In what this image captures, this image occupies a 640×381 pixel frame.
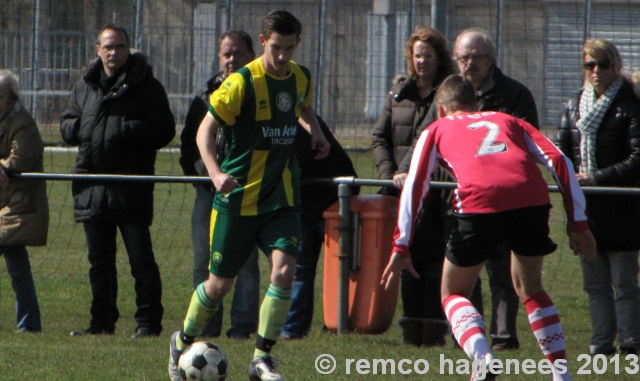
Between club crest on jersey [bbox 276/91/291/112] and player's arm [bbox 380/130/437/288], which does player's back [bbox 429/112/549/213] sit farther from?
club crest on jersey [bbox 276/91/291/112]

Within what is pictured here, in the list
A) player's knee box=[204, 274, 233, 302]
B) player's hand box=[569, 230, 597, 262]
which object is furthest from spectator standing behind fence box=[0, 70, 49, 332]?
player's hand box=[569, 230, 597, 262]

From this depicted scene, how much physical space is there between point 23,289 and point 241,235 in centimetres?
261

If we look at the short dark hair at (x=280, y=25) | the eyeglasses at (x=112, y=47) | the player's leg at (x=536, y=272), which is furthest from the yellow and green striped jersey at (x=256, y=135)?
the eyeglasses at (x=112, y=47)

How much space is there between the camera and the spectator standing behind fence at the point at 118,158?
289 inches

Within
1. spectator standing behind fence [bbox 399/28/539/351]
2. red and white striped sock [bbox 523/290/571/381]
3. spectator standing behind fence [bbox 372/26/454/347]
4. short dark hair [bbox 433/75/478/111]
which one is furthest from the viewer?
spectator standing behind fence [bbox 372/26/454/347]

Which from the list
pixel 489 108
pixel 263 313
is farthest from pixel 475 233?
pixel 489 108

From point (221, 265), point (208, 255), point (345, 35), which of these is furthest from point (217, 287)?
point (345, 35)

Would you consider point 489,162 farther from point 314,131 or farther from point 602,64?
point 602,64

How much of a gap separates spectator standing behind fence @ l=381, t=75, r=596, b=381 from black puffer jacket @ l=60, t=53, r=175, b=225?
2.66 meters

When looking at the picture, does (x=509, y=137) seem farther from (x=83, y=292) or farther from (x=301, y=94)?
(x=83, y=292)

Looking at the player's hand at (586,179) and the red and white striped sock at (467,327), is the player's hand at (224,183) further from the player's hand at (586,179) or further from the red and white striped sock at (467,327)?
the player's hand at (586,179)

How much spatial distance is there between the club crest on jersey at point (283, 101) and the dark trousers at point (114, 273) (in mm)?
2059

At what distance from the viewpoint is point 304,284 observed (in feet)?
24.7

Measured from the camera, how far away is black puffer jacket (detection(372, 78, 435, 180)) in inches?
279
